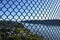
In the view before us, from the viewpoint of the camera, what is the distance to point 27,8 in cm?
229

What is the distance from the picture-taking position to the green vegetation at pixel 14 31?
219cm

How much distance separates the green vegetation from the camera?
7.20ft

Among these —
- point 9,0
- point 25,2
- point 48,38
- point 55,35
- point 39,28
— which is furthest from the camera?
point 55,35

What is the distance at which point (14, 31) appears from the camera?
7.66ft

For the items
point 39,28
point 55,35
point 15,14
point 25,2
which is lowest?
point 55,35

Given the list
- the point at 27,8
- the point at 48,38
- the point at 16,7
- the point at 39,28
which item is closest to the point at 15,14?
the point at 16,7

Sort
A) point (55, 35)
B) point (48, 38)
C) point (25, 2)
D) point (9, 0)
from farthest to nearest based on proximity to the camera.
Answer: point (55, 35) < point (48, 38) < point (25, 2) < point (9, 0)

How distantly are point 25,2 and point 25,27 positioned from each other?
37 cm

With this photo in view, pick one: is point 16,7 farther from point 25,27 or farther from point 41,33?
point 41,33

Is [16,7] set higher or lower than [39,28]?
higher

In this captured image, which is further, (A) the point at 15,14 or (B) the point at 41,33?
(B) the point at 41,33

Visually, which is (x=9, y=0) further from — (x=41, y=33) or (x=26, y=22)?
(x=41, y=33)

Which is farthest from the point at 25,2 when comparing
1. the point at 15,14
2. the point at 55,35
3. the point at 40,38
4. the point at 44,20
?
the point at 55,35

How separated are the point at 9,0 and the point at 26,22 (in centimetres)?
42
